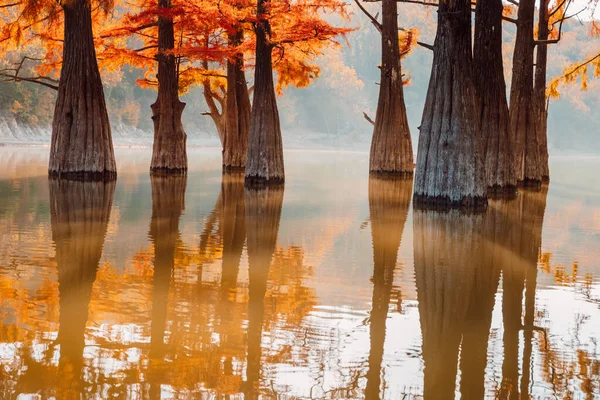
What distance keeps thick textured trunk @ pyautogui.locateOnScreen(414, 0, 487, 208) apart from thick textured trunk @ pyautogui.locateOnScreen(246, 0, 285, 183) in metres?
5.51

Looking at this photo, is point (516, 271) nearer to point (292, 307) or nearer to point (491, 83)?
point (292, 307)

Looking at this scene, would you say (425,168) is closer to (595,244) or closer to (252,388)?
(595,244)

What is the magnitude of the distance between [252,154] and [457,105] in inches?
256

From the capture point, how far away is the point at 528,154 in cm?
1867

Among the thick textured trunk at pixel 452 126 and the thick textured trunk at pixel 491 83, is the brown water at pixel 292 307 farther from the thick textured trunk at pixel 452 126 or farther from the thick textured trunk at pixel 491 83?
the thick textured trunk at pixel 491 83

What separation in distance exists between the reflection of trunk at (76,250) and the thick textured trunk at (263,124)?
3.58 metres

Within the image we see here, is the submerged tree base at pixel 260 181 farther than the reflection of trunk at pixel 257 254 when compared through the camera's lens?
Yes

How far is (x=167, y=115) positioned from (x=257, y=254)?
13.1m

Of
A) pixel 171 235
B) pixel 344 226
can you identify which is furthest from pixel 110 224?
pixel 344 226

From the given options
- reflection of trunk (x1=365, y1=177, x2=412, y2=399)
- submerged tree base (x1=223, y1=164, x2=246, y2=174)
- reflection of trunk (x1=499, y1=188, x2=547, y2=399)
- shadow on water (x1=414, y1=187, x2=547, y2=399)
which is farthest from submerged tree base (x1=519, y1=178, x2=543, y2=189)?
submerged tree base (x1=223, y1=164, x2=246, y2=174)

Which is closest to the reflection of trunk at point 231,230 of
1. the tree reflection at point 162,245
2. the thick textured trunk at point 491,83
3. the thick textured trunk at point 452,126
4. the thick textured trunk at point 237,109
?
the tree reflection at point 162,245

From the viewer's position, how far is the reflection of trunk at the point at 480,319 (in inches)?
160

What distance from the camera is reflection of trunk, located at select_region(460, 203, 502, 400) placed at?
406cm

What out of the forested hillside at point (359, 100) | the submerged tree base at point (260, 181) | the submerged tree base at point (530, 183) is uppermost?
the forested hillside at point (359, 100)
